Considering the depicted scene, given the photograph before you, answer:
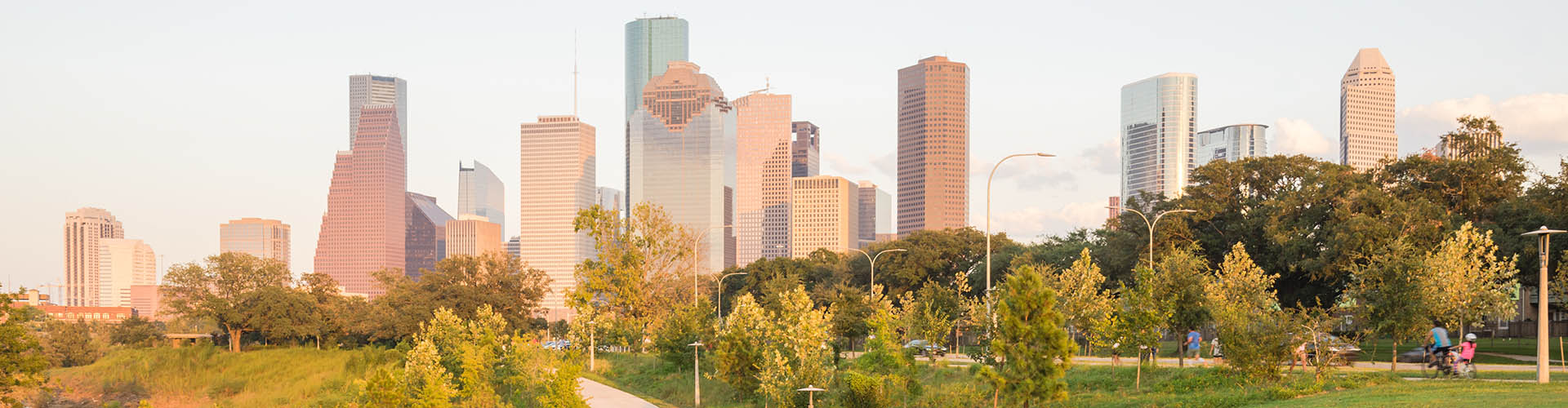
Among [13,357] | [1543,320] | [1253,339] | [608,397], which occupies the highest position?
[1543,320]

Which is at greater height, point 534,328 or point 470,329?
point 470,329

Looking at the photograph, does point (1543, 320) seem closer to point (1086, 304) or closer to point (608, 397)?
point (1086, 304)

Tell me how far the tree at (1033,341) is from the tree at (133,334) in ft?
341

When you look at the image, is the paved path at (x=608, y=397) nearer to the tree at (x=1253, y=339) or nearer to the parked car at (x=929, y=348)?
the parked car at (x=929, y=348)

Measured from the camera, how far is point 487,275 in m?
88.2

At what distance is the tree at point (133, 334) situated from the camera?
104m

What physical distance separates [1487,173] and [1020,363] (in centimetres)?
3808

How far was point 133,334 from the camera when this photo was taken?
105375 millimetres

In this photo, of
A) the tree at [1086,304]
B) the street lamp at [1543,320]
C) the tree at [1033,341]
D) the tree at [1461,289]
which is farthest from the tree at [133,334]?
the street lamp at [1543,320]

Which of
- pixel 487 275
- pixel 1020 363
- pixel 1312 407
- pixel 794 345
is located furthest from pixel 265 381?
pixel 1312 407

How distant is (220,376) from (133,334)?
1859 inches

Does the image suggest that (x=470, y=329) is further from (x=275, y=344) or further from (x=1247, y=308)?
(x=275, y=344)

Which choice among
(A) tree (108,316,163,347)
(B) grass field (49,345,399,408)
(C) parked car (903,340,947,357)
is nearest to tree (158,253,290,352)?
(A) tree (108,316,163,347)

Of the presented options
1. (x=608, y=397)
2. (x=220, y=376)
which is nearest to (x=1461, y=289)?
(x=608, y=397)
